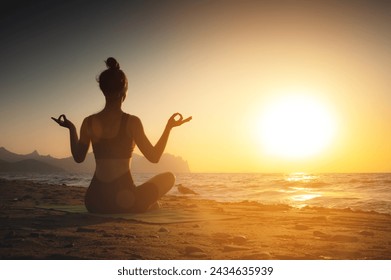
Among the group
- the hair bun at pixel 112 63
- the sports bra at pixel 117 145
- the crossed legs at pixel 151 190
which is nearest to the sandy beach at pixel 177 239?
the crossed legs at pixel 151 190

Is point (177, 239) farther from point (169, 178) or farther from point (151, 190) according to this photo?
point (169, 178)

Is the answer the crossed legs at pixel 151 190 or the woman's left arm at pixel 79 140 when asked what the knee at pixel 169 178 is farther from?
the woman's left arm at pixel 79 140

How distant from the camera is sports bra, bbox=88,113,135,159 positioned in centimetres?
498

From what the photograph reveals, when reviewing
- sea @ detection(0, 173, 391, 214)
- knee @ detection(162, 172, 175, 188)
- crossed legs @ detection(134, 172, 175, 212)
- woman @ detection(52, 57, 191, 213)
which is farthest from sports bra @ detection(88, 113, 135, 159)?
sea @ detection(0, 173, 391, 214)

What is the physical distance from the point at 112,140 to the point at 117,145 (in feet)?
Answer: 0.32

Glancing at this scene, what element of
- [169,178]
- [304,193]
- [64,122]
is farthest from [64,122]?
[304,193]

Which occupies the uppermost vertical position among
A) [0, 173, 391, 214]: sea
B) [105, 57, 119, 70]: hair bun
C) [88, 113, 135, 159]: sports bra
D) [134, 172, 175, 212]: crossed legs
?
[105, 57, 119, 70]: hair bun

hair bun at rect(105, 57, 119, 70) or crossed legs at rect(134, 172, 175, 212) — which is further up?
hair bun at rect(105, 57, 119, 70)

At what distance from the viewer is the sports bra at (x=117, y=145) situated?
4.98 meters

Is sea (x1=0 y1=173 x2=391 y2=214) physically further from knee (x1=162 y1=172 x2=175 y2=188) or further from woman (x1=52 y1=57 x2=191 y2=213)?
woman (x1=52 y1=57 x2=191 y2=213)
